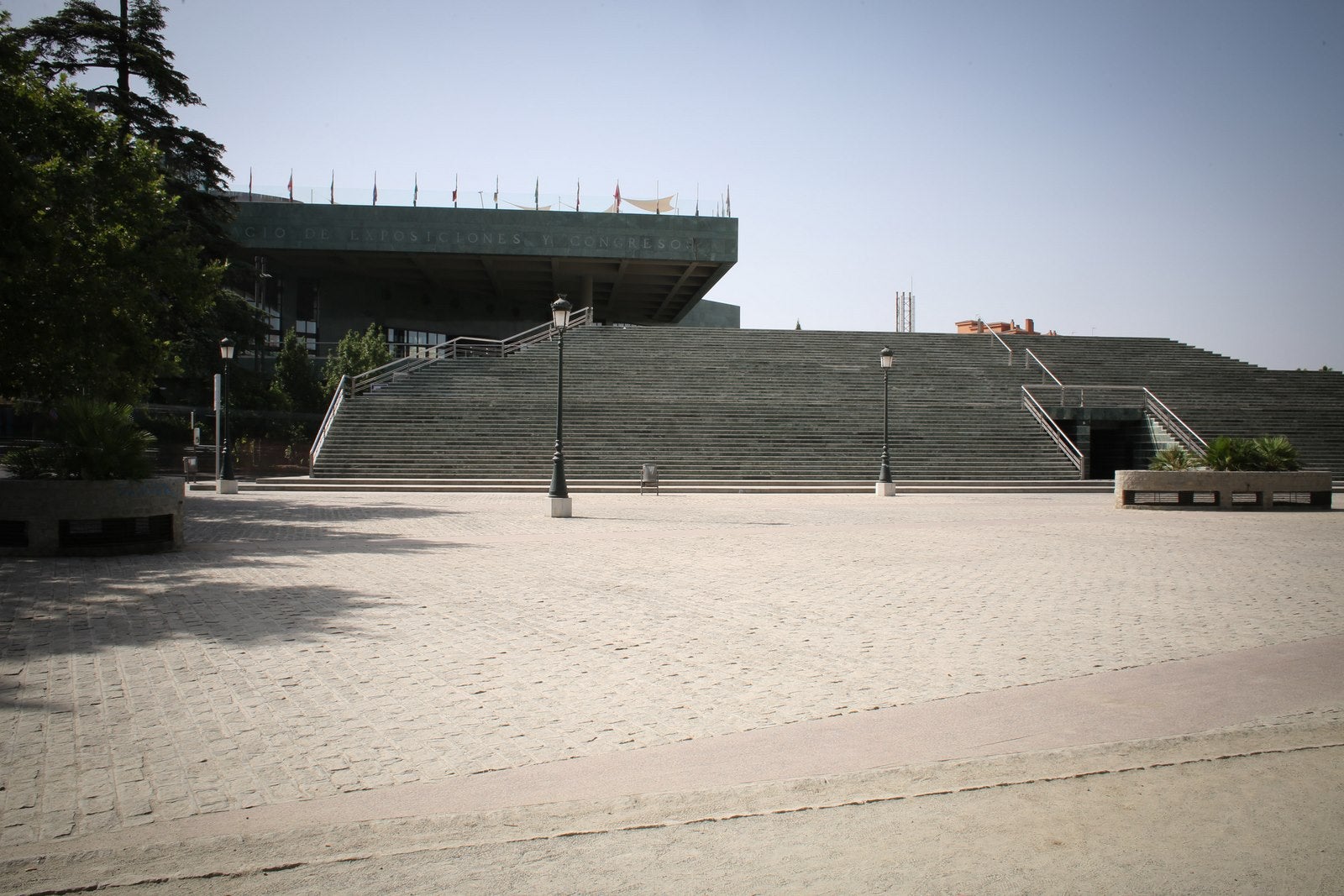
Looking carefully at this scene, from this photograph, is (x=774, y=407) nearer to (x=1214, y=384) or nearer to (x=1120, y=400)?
(x=1120, y=400)

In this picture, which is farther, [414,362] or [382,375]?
[414,362]

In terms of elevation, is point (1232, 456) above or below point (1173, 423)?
below

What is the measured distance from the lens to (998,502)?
23641 millimetres

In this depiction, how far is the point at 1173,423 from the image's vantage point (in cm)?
3306

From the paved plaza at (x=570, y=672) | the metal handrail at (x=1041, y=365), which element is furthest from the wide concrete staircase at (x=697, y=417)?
the paved plaza at (x=570, y=672)

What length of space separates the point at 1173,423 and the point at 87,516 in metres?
33.3

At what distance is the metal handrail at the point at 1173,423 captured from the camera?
104ft

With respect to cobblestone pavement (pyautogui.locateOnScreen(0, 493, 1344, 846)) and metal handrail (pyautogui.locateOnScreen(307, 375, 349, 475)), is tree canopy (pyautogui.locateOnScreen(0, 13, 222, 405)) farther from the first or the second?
metal handrail (pyautogui.locateOnScreen(307, 375, 349, 475))

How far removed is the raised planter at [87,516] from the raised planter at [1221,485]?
19.0 metres

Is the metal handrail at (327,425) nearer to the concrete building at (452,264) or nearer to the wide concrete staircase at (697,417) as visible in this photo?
the wide concrete staircase at (697,417)

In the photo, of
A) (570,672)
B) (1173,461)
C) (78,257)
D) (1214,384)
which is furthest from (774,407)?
(570,672)

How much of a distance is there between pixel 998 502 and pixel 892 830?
21.4m

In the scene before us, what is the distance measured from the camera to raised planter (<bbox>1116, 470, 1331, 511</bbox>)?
21.2m

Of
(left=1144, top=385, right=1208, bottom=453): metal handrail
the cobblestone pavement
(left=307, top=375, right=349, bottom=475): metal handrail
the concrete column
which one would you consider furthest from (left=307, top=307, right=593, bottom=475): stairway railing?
(left=1144, top=385, right=1208, bottom=453): metal handrail
